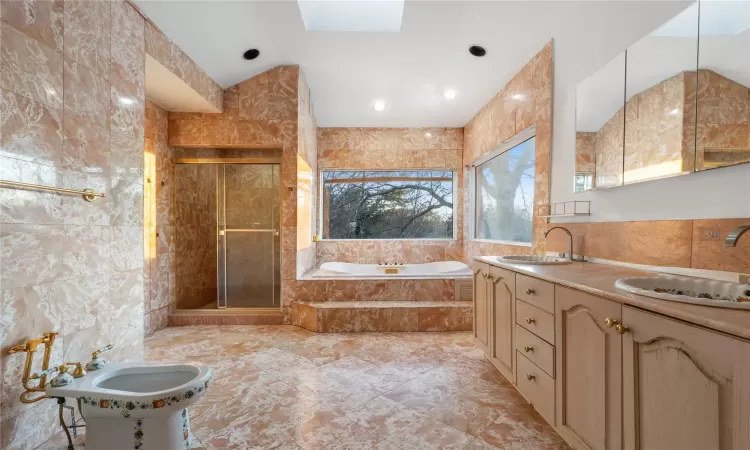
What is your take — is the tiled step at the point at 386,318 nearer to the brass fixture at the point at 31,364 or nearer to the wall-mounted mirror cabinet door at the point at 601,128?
the wall-mounted mirror cabinet door at the point at 601,128

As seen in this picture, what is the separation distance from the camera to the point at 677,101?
1.50 metres

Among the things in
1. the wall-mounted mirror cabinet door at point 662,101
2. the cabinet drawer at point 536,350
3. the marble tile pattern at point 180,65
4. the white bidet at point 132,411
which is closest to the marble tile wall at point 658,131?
the wall-mounted mirror cabinet door at point 662,101

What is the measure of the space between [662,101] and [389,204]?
3595 millimetres

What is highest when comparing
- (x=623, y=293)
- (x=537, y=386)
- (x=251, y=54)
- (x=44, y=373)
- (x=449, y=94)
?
(x=251, y=54)

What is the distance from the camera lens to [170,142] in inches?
142

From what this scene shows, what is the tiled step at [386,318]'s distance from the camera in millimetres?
3342

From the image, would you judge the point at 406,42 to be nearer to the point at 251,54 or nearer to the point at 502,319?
the point at 251,54

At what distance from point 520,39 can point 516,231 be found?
181 centimetres

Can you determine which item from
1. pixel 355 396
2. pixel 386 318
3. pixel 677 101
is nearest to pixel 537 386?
pixel 355 396

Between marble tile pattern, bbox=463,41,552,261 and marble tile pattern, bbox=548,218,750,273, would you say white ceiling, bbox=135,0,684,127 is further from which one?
marble tile pattern, bbox=548,218,750,273

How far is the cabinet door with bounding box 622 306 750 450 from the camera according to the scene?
797mm

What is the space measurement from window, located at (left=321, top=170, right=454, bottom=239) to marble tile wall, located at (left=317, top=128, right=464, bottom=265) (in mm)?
193

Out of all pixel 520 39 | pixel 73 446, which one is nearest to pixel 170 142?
pixel 73 446

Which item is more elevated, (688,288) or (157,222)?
(157,222)
